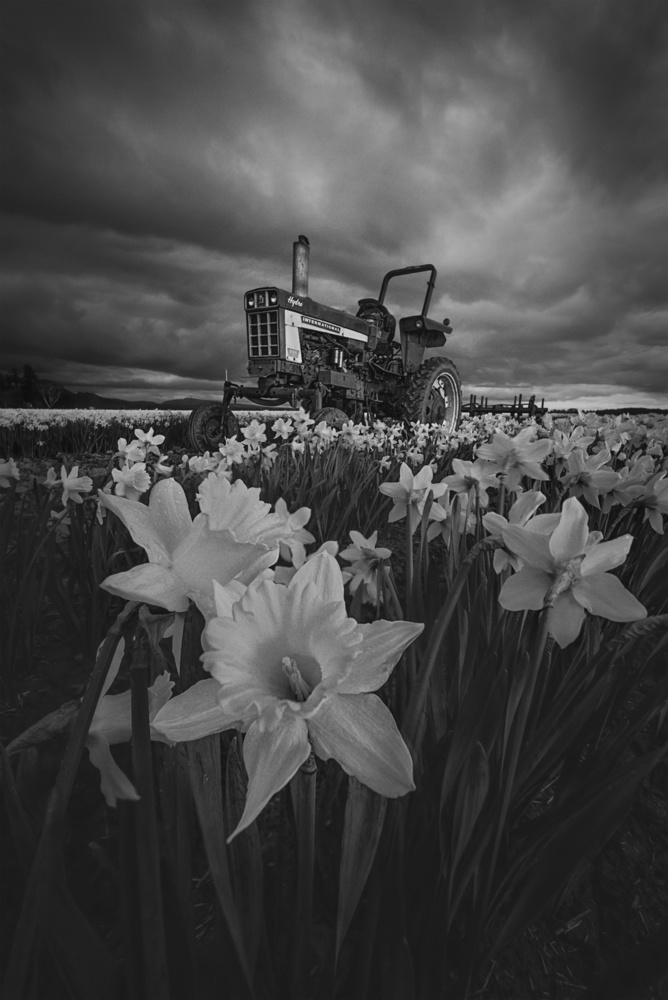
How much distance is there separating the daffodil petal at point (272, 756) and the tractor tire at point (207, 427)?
6.32 meters

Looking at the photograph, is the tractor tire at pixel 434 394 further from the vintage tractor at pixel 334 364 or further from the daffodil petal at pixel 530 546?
the daffodil petal at pixel 530 546

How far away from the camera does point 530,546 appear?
0.70 meters

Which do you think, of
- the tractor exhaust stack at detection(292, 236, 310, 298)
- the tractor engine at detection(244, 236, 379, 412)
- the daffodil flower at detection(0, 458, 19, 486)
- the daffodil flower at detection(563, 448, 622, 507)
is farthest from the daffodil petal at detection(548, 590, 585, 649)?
the tractor exhaust stack at detection(292, 236, 310, 298)

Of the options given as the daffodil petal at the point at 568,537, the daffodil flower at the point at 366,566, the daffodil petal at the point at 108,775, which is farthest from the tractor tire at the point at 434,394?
the daffodil petal at the point at 108,775

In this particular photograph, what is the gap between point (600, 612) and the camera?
2.20 feet

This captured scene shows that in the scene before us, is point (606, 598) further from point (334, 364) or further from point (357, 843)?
point (334, 364)

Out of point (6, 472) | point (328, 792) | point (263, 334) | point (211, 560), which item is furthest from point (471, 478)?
point (263, 334)

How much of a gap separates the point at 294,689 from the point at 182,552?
174mm

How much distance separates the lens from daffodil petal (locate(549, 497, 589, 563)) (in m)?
0.66

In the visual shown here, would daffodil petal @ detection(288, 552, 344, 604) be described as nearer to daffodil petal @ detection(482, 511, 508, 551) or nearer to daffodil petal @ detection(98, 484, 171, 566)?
daffodil petal @ detection(98, 484, 171, 566)

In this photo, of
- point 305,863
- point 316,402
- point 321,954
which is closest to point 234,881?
point 305,863

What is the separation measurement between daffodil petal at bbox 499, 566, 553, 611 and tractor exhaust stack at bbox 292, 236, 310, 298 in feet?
26.7

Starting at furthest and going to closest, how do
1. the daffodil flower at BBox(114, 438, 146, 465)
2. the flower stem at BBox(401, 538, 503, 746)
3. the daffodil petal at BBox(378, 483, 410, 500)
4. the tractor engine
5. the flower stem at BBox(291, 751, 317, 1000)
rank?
the tractor engine
the daffodil flower at BBox(114, 438, 146, 465)
the daffodil petal at BBox(378, 483, 410, 500)
the flower stem at BBox(401, 538, 503, 746)
the flower stem at BBox(291, 751, 317, 1000)

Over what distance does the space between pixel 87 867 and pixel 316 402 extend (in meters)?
6.96
